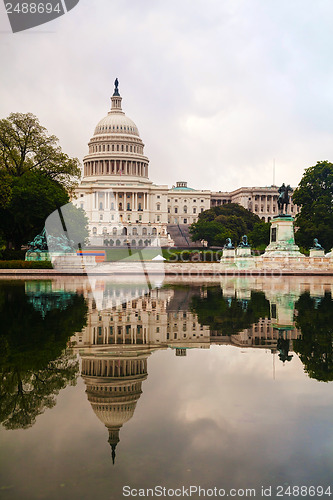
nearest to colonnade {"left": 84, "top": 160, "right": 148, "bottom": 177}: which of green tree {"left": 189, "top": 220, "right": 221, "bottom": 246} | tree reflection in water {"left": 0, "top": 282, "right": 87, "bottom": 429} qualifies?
green tree {"left": 189, "top": 220, "right": 221, "bottom": 246}

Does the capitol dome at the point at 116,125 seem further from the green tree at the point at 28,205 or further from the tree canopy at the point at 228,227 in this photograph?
the green tree at the point at 28,205

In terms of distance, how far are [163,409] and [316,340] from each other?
5.78m

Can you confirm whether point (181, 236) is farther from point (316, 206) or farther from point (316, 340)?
point (316, 340)

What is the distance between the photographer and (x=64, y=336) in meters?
11.9

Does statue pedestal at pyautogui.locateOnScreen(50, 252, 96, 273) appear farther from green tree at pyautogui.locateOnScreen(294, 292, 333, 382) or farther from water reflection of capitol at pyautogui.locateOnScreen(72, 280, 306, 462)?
green tree at pyautogui.locateOnScreen(294, 292, 333, 382)

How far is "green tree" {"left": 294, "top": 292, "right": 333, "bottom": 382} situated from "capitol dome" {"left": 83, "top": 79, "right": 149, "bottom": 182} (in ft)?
432

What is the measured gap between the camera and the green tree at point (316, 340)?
9250 millimetres

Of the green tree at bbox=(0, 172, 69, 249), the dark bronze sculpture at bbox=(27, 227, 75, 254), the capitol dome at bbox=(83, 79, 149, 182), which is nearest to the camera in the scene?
the green tree at bbox=(0, 172, 69, 249)

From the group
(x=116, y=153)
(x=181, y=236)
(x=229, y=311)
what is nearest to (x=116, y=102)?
(x=116, y=153)

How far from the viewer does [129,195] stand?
144875 mm

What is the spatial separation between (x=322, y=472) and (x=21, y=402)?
161 inches

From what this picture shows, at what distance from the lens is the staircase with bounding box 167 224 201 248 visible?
118m

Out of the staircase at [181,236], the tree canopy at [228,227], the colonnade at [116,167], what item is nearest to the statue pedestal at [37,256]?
the tree canopy at [228,227]

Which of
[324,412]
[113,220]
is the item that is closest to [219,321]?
[324,412]
